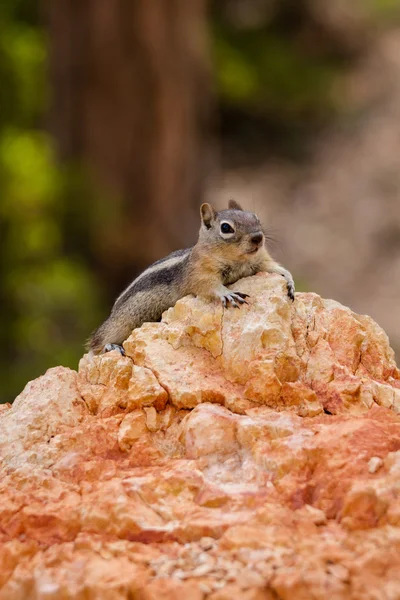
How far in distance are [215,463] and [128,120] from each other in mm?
9312

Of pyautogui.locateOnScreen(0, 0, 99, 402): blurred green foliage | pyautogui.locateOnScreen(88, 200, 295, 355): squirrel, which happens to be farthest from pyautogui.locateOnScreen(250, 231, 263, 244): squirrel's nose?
pyautogui.locateOnScreen(0, 0, 99, 402): blurred green foliage

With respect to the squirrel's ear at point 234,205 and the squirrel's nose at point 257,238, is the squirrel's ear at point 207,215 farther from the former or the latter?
the squirrel's nose at point 257,238

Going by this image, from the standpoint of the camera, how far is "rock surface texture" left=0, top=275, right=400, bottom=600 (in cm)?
274

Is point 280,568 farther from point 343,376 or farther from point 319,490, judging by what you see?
point 343,376

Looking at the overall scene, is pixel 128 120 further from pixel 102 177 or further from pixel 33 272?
pixel 33 272

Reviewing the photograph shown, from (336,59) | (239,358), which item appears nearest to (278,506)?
(239,358)

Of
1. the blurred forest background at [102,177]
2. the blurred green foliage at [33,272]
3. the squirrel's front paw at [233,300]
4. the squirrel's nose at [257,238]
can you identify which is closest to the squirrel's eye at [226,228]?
the squirrel's nose at [257,238]

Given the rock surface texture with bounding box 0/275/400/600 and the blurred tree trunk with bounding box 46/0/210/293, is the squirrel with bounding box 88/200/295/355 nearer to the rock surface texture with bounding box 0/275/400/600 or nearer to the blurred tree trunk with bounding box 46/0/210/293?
the rock surface texture with bounding box 0/275/400/600

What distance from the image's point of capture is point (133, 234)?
12445 mm

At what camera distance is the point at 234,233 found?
15.8 feet

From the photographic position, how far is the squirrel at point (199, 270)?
473 centimetres

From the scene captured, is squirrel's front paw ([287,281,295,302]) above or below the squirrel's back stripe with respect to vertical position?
below

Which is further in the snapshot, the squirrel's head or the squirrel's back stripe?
the squirrel's back stripe

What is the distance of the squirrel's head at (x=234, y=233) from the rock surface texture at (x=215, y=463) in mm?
617
